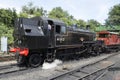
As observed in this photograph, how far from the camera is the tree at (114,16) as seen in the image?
61819 millimetres

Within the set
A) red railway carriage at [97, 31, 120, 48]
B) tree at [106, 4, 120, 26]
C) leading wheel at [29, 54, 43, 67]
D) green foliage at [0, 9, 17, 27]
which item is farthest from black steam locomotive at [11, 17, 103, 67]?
tree at [106, 4, 120, 26]

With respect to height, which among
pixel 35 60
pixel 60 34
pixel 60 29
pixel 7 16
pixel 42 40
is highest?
pixel 7 16

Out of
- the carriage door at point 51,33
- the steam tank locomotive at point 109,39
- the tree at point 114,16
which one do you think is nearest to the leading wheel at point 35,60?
the carriage door at point 51,33

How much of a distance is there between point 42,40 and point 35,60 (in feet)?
4.35

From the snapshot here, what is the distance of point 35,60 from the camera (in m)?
14.0

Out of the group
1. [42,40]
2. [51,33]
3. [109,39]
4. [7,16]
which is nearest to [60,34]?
[51,33]

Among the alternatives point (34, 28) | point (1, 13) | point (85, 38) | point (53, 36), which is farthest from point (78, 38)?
point (1, 13)

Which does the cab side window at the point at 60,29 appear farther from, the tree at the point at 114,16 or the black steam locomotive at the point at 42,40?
the tree at the point at 114,16

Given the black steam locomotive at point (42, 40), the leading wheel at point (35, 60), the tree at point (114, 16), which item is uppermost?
the tree at point (114, 16)

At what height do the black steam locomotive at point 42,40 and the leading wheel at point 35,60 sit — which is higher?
the black steam locomotive at point 42,40

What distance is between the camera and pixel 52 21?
48.5 ft

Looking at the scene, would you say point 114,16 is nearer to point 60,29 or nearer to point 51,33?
point 60,29

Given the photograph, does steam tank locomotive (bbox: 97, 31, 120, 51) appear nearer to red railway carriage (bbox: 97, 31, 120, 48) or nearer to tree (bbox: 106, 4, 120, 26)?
red railway carriage (bbox: 97, 31, 120, 48)

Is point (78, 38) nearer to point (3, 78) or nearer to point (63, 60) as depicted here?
point (63, 60)
